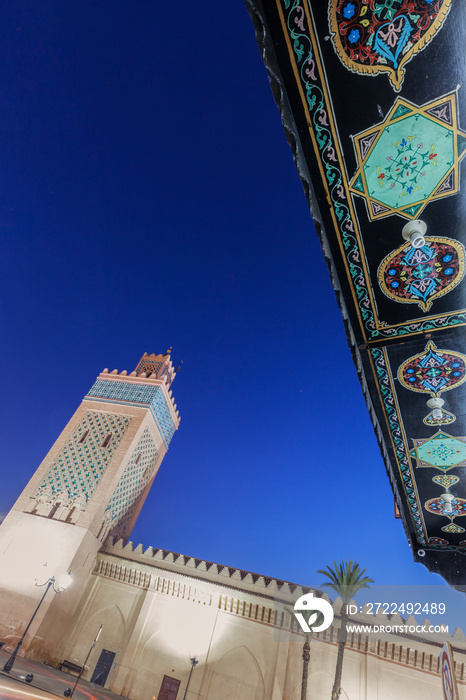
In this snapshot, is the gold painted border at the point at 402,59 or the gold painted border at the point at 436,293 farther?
the gold painted border at the point at 436,293

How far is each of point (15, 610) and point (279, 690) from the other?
32.7 ft

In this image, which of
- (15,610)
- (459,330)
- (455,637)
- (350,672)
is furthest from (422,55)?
(15,610)

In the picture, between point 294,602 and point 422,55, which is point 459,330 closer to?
point 422,55

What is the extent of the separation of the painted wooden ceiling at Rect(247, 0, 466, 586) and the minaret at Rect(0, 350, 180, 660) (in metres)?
15.5

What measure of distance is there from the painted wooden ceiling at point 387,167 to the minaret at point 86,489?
1552 centimetres

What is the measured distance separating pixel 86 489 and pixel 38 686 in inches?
321

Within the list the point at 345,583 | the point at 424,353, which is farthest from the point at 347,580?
the point at 424,353

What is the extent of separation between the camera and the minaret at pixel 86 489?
47.2 ft

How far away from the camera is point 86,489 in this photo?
54.1ft

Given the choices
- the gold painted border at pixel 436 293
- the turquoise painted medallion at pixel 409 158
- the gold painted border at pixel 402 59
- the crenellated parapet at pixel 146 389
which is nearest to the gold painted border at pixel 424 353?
the gold painted border at pixel 436 293

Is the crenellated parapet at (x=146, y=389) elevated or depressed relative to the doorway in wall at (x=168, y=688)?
elevated

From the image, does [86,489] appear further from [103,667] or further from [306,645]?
[306,645]

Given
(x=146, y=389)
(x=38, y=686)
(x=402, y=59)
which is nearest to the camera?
(x=402, y=59)

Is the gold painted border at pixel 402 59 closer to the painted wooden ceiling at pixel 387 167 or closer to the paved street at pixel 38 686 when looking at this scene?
the painted wooden ceiling at pixel 387 167
